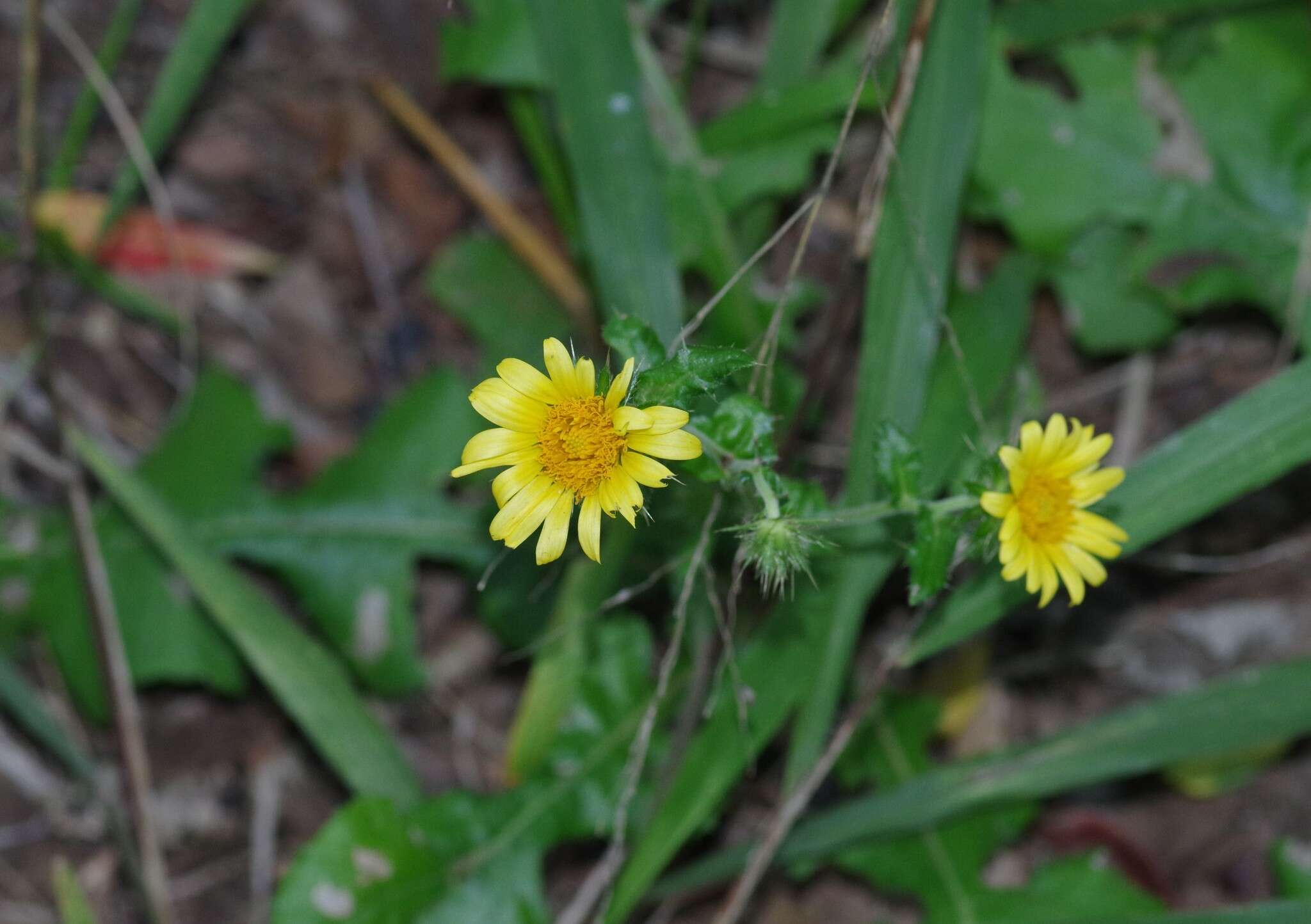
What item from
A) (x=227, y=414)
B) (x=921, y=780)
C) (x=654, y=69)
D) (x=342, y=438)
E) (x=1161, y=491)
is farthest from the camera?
(x=342, y=438)

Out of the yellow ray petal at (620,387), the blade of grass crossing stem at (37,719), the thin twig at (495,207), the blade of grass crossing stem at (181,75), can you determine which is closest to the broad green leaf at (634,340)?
the yellow ray petal at (620,387)

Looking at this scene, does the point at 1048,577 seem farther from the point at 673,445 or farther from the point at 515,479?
the point at 515,479

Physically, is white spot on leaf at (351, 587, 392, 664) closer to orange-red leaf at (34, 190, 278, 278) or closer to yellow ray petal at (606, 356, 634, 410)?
orange-red leaf at (34, 190, 278, 278)

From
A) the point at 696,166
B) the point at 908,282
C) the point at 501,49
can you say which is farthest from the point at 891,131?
the point at 501,49

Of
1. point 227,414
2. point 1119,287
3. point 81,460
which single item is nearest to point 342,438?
point 227,414

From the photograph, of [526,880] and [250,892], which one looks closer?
[526,880]

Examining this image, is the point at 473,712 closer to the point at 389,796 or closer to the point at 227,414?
the point at 389,796
